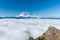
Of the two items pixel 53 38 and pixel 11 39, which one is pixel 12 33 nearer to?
pixel 11 39

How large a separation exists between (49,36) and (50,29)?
42cm

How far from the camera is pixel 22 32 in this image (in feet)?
25.1

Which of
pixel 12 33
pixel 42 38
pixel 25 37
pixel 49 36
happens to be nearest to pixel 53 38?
pixel 49 36

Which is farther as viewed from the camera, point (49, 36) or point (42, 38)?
point (42, 38)

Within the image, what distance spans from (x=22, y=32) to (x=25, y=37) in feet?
1.34

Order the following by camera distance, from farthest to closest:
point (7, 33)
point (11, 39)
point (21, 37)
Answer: point (7, 33) → point (21, 37) → point (11, 39)

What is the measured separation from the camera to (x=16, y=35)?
286 inches

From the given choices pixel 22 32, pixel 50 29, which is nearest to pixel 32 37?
pixel 22 32

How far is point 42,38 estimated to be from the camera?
291 inches

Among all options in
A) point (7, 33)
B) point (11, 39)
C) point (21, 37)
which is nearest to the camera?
point (11, 39)

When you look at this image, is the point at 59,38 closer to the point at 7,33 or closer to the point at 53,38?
the point at 53,38

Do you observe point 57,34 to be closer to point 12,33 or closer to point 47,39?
point 47,39

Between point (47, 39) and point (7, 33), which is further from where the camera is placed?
point (7, 33)

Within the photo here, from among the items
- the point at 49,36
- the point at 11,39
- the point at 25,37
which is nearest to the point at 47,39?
the point at 49,36
